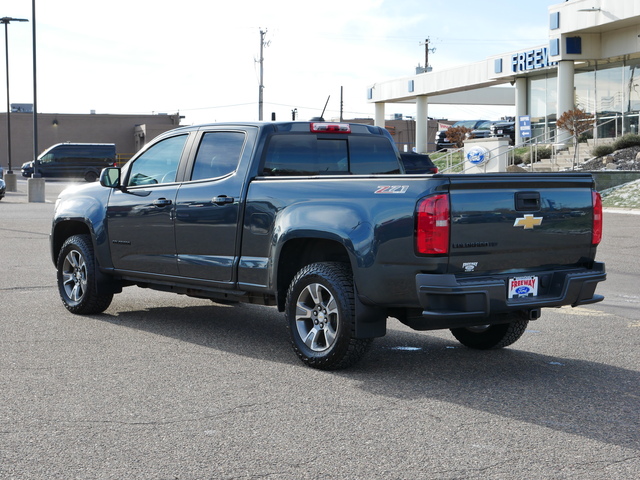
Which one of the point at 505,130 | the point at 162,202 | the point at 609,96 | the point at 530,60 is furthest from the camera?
the point at 505,130

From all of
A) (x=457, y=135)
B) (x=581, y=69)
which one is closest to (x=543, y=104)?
(x=581, y=69)

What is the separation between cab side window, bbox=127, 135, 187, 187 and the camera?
8.46 meters

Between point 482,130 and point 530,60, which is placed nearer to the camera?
point 530,60

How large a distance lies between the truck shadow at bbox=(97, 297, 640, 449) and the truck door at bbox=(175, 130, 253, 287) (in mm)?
A: 692

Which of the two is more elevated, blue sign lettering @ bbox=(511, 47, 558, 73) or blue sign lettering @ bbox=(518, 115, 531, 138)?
blue sign lettering @ bbox=(511, 47, 558, 73)

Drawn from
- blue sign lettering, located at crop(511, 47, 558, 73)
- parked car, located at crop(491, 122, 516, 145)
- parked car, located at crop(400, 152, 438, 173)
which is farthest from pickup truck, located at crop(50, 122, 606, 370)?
parked car, located at crop(491, 122, 516, 145)

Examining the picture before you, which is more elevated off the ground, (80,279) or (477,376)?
(80,279)

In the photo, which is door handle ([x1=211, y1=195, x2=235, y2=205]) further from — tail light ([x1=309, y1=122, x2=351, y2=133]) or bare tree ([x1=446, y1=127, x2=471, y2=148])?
bare tree ([x1=446, y1=127, x2=471, y2=148])

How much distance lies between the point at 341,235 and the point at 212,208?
162 cm

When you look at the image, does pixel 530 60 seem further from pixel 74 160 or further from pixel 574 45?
pixel 74 160

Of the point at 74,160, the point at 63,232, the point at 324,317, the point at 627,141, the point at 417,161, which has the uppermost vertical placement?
the point at 74,160

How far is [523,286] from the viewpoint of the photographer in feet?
21.2

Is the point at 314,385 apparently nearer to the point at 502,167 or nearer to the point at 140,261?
the point at 140,261

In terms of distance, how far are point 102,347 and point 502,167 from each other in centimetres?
3278
